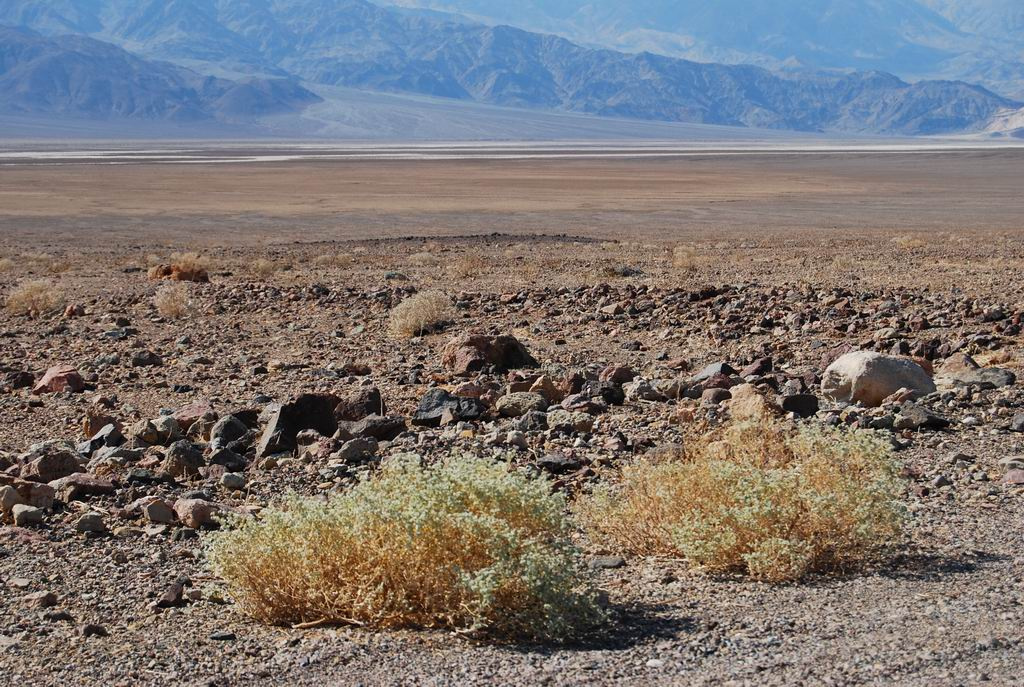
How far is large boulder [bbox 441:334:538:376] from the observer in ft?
36.7

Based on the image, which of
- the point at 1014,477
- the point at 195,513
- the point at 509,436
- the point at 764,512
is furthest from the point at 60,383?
the point at 1014,477

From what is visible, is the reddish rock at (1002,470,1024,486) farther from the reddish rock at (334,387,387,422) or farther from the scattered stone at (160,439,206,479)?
the scattered stone at (160,439,206,479)

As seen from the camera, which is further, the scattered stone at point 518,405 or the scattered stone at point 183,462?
the scattered stone at point 518,405

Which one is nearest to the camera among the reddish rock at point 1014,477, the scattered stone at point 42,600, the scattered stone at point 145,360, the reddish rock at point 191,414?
the scattered stone at point 42,600

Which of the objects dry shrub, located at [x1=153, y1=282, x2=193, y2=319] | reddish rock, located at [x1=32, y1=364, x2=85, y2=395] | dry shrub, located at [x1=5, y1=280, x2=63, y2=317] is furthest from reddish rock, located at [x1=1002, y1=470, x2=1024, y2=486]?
dry shrub, located at [x1=5, y1=280, x2=63, y2=317]

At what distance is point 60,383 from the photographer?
10.9 metres

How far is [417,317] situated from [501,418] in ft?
16.4

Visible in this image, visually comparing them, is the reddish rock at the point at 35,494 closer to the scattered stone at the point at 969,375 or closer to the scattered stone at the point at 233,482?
the scattered stone at the point at 233,482

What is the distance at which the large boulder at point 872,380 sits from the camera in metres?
9.15

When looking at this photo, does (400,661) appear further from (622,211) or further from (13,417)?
(622,211)

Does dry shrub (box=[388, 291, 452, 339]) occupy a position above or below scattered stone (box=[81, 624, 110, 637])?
below

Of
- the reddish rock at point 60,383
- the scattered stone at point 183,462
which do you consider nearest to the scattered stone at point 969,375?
the scattered stone at point 183,462

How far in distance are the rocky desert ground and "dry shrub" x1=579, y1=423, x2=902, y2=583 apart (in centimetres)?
12

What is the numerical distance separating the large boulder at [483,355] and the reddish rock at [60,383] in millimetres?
3303
